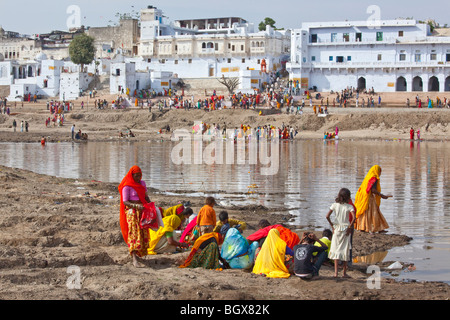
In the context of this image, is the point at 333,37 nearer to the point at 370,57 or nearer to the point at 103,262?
the point at 370,57

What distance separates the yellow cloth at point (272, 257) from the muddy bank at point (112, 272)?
24 centimetres

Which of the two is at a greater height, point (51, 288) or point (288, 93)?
point (288, 93)

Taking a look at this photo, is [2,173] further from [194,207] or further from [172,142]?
[172,142]

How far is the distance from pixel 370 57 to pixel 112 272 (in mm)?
48862

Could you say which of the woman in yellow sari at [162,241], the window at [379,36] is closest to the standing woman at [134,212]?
the woman in yellow sari at [162,241]

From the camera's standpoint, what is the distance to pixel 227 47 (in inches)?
2381

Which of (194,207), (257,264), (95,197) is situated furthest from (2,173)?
(257,264)

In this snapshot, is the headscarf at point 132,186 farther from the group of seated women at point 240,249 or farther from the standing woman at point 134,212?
the group of seated women at point 240,249

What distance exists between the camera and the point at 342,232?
8.34m

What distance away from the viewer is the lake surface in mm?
11680

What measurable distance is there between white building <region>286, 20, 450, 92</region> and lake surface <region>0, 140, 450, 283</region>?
17.1m

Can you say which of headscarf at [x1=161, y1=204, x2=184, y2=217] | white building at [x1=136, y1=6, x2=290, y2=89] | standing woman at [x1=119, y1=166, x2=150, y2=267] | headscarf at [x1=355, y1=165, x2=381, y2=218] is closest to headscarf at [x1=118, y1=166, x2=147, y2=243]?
standing woman at [x1=119, y1=166, x2=150, y2=267]

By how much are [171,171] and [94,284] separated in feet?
48.5

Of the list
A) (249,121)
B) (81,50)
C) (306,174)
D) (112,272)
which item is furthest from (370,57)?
(112,272)
